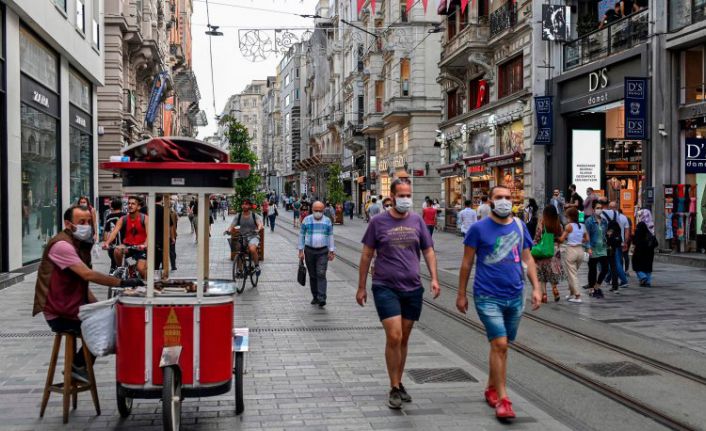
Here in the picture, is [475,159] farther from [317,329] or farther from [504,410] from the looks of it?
[504,410]

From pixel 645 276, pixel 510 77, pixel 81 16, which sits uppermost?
pixel 81 16

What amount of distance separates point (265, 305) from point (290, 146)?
91760mm

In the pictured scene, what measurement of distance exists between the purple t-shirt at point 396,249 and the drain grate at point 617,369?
2433 millimetres

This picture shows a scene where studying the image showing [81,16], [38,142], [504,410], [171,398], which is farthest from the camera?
[81,16]

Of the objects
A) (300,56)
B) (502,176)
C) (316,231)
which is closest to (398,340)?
(316,231)

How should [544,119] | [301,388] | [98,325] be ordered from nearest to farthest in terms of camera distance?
[98,325]
[301,388]
[544,119]

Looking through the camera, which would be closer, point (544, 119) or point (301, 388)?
point (301, 388)

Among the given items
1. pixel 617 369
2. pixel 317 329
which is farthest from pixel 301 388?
pixel 617 369

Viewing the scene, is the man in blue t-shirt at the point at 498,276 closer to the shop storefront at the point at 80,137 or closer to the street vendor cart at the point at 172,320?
the street vendor cart at the point at 172,320

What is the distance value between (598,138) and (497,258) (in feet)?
70.2

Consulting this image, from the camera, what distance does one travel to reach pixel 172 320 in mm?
5422

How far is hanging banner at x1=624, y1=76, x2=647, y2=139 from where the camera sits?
20.2m

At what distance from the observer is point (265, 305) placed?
39.7ft

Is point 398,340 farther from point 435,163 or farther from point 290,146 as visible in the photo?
point 290,146
